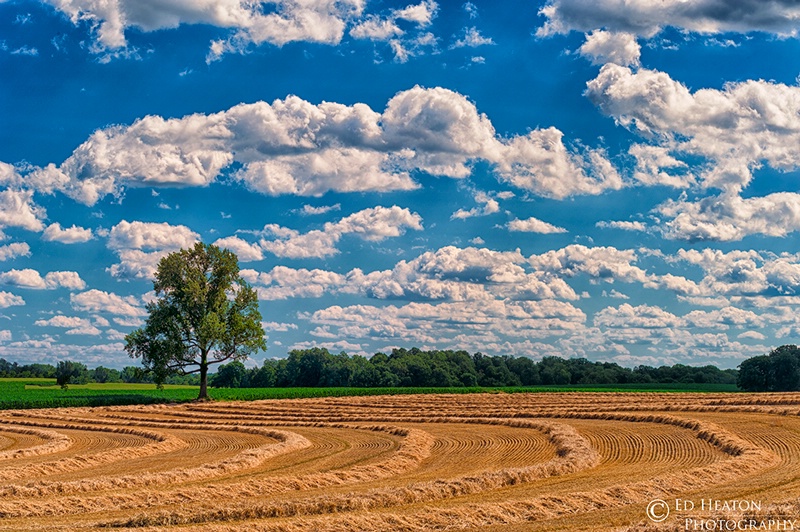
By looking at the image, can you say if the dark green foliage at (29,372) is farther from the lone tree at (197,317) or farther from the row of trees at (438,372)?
the lone tree at (197,317)

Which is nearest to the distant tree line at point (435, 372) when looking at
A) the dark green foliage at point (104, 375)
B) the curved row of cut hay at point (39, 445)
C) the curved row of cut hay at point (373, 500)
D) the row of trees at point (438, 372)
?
the row of trees at point (438, 372)

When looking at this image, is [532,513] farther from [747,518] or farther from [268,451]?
[268,451]

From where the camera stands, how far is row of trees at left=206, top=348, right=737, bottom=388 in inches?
5133

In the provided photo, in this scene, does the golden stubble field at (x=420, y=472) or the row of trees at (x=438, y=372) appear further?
the row of trees at (x=438, y=372)

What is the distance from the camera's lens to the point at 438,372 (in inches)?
5187

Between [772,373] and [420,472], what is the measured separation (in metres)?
102

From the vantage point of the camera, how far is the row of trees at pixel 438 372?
130 meters

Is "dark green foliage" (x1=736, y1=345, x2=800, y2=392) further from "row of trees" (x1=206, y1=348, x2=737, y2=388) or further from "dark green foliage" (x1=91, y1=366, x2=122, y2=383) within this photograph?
"dark green foliage" (x1=91, y1=366, x2=122, y2=383)

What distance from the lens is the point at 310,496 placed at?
22.1 metres

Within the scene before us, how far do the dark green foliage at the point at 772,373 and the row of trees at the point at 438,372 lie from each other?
22.4m

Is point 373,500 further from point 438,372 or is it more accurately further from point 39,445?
point 438,372

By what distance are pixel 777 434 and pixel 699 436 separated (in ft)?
10.6

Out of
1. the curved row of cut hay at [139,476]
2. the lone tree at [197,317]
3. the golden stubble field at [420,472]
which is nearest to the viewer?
the golden stubble field at [420,472]

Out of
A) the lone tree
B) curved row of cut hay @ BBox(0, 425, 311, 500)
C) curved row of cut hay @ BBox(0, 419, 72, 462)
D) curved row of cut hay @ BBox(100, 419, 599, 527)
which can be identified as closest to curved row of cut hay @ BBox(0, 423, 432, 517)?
curved row of cut hay @ BBox(0, 425, 311, 500)
